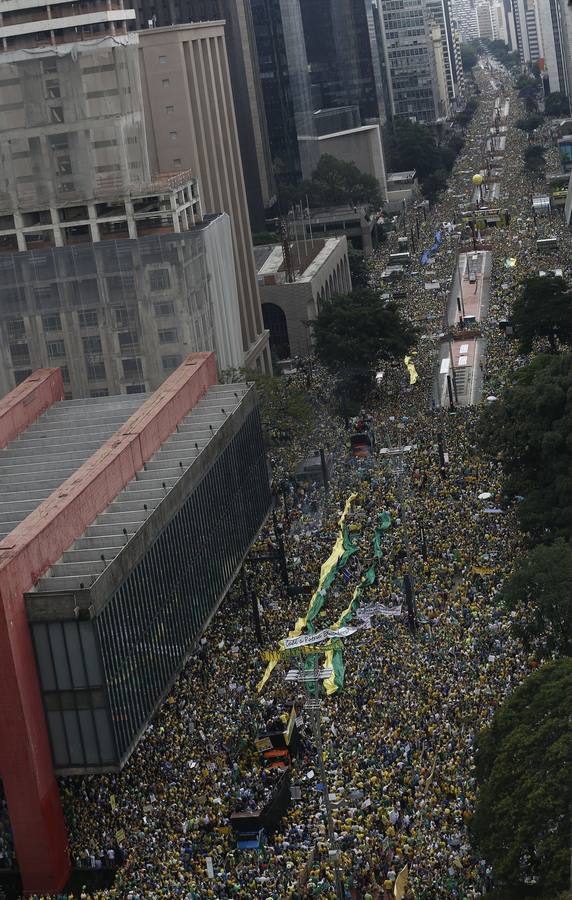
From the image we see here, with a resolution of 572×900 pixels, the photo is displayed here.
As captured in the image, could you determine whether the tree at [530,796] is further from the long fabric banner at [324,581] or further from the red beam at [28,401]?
the red beam at [28,401]

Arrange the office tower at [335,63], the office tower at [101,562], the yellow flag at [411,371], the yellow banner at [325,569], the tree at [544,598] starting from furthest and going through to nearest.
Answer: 1. the office tower at [335,63]
2. the yellow flag at [411,371]
3. the yellow banner at [325,569]
4. the tree at [544,598]
5. the office tower at [101,562]

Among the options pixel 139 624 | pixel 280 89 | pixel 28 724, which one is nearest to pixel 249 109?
pixel 280 89

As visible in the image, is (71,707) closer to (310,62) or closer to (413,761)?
(413,761)

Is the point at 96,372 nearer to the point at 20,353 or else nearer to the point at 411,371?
the point at 20,353

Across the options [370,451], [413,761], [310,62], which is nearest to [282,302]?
[370,451]

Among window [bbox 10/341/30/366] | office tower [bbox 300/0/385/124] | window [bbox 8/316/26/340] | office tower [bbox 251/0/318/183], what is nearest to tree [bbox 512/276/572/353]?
window [bbox 10/341/30/366]

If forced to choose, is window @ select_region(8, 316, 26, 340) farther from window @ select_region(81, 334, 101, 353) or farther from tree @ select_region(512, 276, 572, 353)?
tree @ select_region(512, 276, 572, 353)

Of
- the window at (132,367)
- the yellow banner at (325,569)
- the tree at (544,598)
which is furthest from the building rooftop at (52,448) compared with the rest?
the tree at (544,598)
